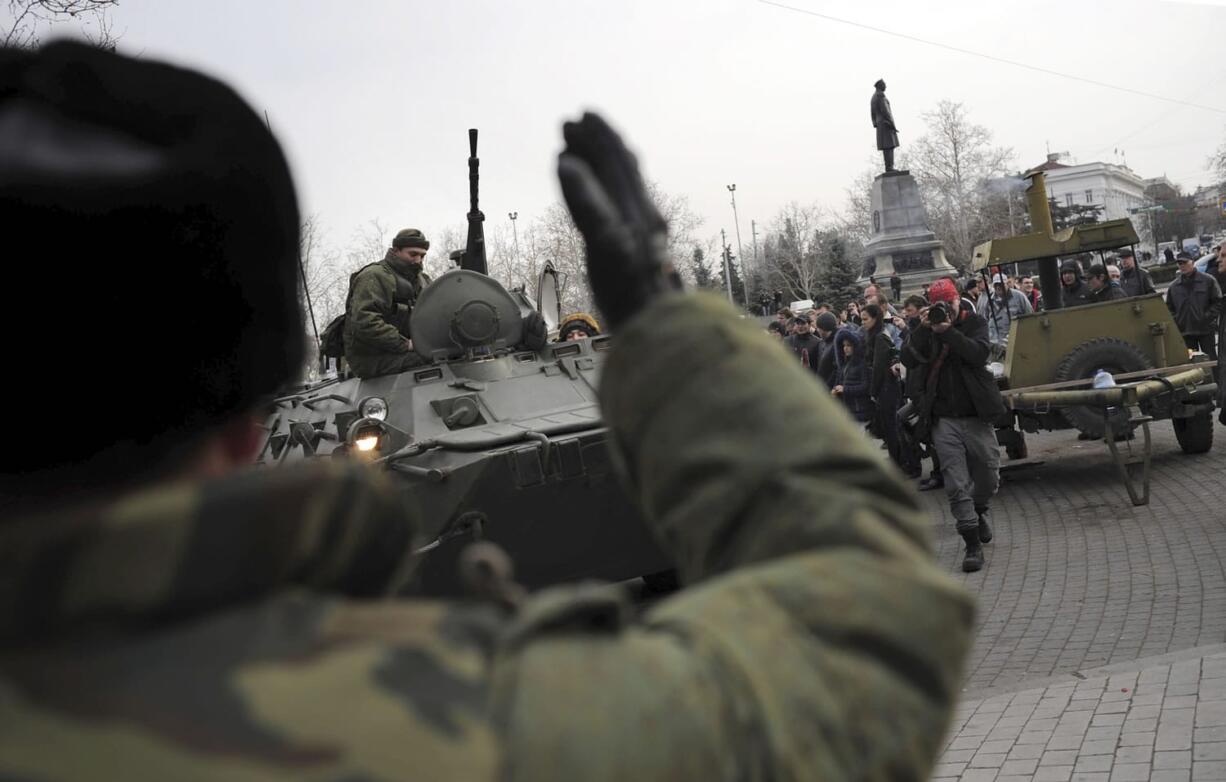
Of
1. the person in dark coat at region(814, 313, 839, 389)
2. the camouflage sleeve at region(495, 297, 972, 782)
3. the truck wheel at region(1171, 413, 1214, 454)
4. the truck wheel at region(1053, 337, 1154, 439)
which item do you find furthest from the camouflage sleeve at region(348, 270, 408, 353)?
the camouflage sleeve at region(495, 297, 972, 782)

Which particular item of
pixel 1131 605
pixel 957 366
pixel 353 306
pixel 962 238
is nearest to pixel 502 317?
pixel 353 306

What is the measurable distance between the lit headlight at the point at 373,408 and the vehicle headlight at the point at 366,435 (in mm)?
145

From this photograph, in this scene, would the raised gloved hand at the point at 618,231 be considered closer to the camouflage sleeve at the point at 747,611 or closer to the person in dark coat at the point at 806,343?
the camouflage sleeve at the point at 747,611

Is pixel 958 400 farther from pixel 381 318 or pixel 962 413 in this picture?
pixel 381 318

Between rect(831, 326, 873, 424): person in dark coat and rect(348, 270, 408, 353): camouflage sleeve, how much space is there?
18.7ft

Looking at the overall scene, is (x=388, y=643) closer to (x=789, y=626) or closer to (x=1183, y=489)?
(x=789, y=626)

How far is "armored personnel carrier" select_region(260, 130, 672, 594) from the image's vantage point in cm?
681

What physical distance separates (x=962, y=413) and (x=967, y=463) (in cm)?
35

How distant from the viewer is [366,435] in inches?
286

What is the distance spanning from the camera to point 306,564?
788 mm

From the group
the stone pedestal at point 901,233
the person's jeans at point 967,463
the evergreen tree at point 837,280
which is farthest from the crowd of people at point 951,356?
the evergreen tree at point 837,280

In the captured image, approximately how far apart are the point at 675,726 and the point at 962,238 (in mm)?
64818

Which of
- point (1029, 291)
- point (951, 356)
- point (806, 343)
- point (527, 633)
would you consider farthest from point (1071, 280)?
point (527, 633)

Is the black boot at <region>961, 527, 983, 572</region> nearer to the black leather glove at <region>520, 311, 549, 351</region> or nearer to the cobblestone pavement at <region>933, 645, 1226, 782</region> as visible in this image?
the cobblestone pavement at <region>933, 645, 1226, 782</region>
